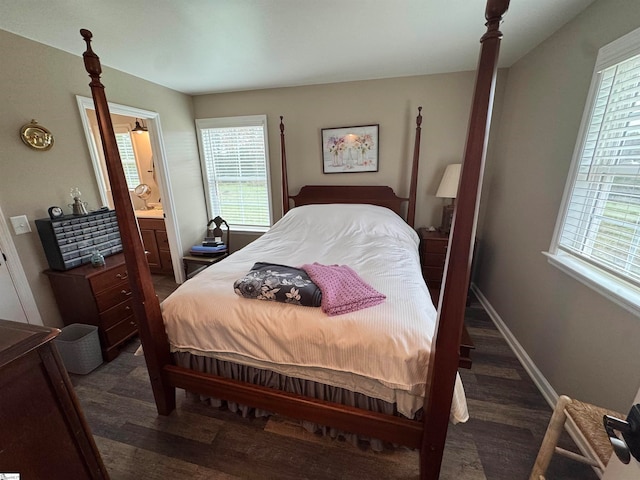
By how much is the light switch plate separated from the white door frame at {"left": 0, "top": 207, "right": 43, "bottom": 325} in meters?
0.04

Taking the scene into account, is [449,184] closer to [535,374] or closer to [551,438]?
[535,374]

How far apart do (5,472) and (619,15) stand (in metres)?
3.13

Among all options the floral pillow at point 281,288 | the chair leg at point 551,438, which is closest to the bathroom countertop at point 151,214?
the floral pillow at point 281,288

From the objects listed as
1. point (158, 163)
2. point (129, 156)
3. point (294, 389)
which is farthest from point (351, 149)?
point (129, 156)

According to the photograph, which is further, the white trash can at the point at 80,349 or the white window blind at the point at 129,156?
the white window blind at the point at 129,156

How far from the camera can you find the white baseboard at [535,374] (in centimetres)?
134

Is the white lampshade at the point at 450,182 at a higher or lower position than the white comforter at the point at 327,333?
higher

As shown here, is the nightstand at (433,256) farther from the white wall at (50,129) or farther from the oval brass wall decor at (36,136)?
the oval brass wall decor at (36,136)

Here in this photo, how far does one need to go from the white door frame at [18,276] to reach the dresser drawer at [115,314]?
0.46 m

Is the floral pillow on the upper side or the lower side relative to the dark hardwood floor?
upper

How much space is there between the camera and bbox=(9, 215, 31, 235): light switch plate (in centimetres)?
180

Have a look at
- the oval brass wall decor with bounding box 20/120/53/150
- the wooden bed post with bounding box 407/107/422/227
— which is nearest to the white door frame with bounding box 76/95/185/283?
the oval brass wall decor with bounding box 20/120/53/150

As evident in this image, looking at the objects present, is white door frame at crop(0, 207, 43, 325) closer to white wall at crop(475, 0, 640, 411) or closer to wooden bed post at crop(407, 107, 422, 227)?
wooden bed post at crop(407, 107, 422, 227)

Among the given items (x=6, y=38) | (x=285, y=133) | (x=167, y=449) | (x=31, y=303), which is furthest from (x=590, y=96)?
(x=31, y=303)
